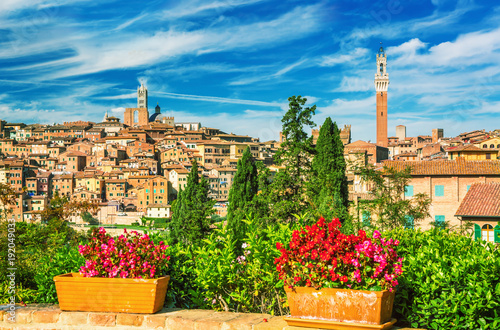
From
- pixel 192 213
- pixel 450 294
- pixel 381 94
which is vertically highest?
pixel 381 94

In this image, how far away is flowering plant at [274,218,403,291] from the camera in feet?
10.3

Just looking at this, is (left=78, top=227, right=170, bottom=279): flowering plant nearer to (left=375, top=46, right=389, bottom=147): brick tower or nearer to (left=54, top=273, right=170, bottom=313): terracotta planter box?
(left=54, top=273, right=170, bottom=313): terracotta planter box

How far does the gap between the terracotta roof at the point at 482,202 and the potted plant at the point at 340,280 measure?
16246 millimetres

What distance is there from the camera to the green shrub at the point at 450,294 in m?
3.08

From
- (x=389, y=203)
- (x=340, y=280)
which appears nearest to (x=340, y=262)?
(x=340, y=280)

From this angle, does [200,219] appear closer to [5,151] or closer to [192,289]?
[192,289]

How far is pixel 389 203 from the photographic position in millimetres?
15234

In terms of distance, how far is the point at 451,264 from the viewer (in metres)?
3.52

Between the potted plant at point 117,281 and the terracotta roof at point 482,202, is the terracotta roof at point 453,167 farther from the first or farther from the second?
the potted plant at point 117,281

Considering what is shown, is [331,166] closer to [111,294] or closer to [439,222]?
[439,222]

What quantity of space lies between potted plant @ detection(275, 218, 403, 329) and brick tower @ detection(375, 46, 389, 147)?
111872 mm

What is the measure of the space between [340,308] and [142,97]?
174 metres

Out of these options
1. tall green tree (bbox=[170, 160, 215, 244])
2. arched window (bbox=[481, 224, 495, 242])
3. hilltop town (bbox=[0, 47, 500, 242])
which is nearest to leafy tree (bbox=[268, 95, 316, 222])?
Answer: arched window (bbox=[481, 224, 495, 242])

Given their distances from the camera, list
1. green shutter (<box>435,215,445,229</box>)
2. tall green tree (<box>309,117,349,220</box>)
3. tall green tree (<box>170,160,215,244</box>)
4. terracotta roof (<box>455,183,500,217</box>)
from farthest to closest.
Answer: tall green tree (<box>170,160,215,244</box>) → tall green tree (<box>309,117,349,220</box>) → terracotta roof (<box>455,183,500,217</box>) → green shutter (<box>435,215,445,229</box>)
